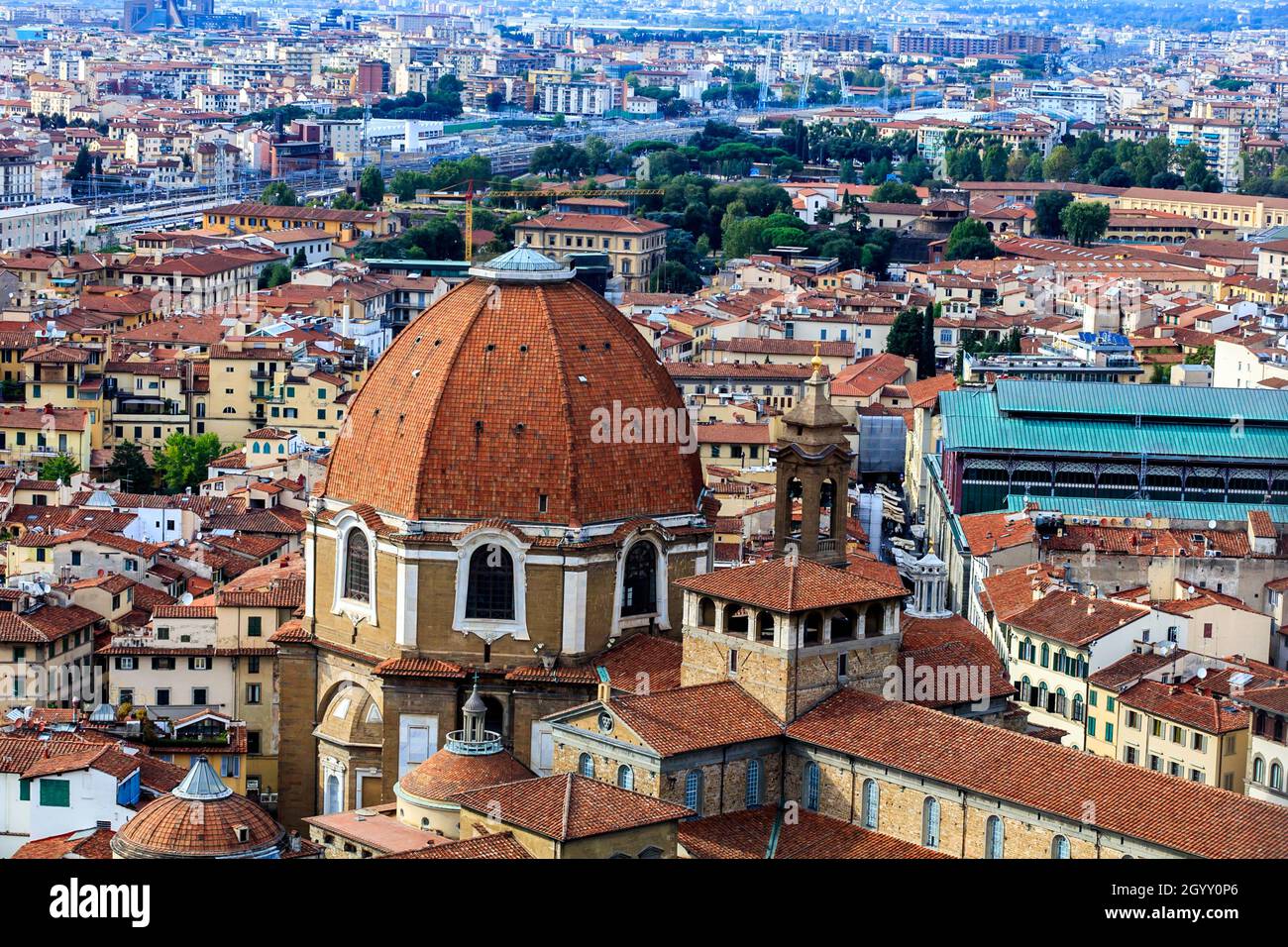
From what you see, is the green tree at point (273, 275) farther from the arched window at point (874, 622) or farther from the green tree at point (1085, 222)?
the arched window at point (874, 622)

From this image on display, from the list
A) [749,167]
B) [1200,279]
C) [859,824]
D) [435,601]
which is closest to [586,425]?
[435,601]

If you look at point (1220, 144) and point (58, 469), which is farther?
point (1220, 144)

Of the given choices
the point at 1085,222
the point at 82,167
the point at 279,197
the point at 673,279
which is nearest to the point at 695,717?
the point at 673,279

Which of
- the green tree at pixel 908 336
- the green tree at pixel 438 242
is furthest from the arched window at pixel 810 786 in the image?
the green tree at pixel 438 242

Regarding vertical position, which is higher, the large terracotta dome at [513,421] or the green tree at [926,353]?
the large terracotta dome at [513,421]

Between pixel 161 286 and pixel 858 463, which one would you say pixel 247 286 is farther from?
pixel 858 463

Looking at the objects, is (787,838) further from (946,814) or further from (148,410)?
(148,410)

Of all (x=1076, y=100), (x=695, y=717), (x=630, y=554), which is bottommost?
(x=1076, y=100)

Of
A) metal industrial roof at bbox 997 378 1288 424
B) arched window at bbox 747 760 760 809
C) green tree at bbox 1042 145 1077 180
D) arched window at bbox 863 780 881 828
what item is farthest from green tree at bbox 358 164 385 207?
arched window at bbox 863 780 881 828

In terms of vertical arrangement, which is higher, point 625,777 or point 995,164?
point 625,777
